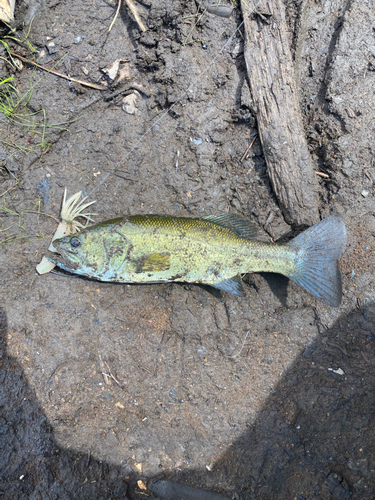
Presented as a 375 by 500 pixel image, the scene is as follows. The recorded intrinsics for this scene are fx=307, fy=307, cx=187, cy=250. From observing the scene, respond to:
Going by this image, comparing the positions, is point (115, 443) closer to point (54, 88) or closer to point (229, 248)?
point (229, 248)

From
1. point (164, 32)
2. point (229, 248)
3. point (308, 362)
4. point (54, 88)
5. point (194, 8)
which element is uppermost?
point (194, 8)

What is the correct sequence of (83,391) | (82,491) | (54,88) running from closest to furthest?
(82,491), (83,391), (54,88)

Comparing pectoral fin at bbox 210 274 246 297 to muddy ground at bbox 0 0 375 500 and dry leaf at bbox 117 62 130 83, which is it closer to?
muddy ground at bbox 0 0 375 500

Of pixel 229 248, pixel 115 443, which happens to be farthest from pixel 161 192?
pixel 115 443

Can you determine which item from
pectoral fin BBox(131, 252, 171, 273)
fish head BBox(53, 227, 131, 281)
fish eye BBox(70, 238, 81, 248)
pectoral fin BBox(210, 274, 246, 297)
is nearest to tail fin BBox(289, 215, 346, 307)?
pectoral fin BBox(210, 274, 246, 297)

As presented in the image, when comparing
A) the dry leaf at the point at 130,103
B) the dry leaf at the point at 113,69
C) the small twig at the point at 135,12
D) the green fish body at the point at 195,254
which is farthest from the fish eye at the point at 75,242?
the small twig at the point at 135,12

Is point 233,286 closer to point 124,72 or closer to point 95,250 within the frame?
point 95,250

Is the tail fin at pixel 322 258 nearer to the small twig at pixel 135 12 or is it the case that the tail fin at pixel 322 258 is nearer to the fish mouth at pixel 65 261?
the fish mouth at pixel 65 261
